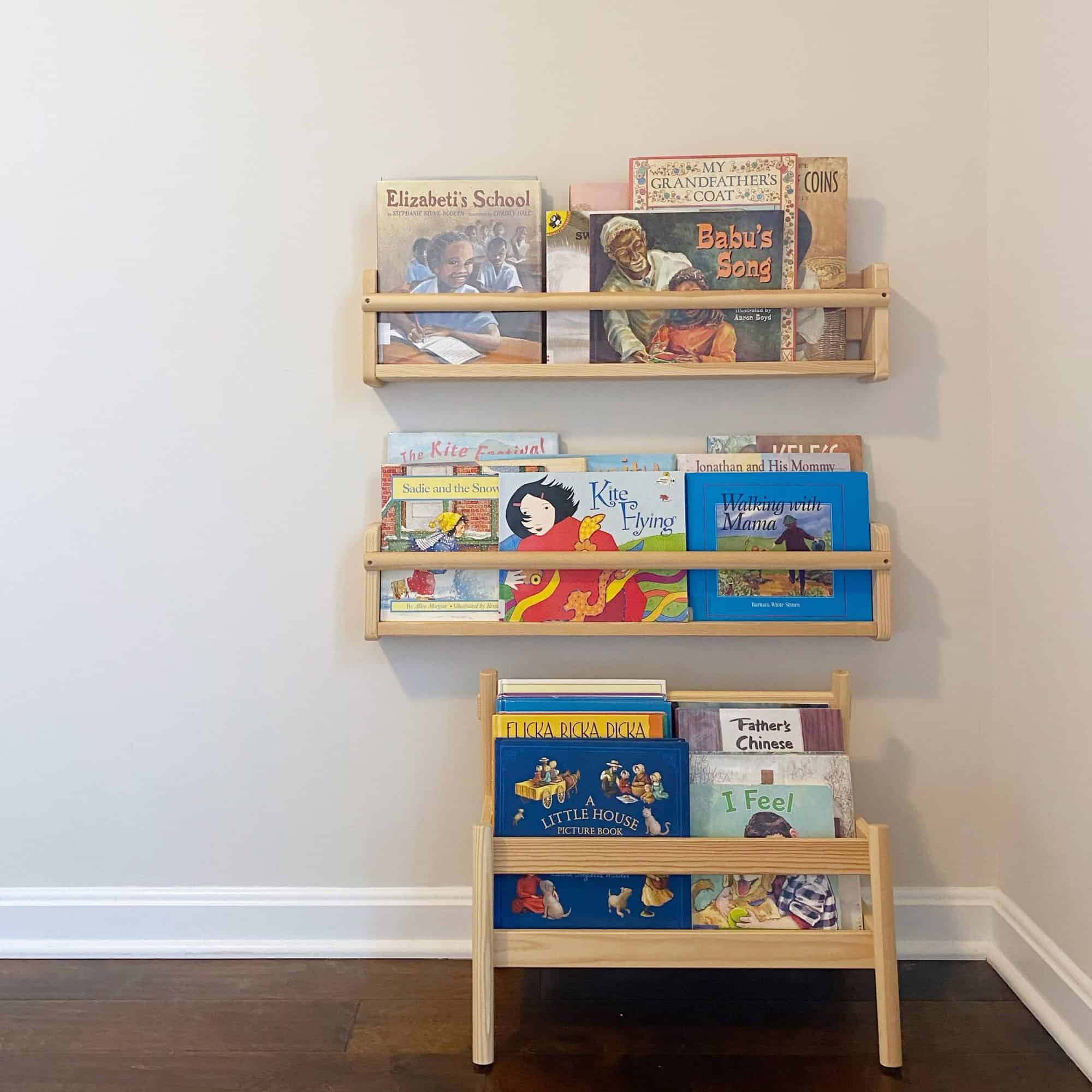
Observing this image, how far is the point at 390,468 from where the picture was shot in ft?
4.91

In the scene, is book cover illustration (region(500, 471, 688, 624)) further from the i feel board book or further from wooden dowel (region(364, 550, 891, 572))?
the i feel board book

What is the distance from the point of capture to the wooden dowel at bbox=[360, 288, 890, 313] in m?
1.42

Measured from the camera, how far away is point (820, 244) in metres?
1.46

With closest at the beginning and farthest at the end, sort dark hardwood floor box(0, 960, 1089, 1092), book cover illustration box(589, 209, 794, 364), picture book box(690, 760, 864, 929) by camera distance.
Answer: dark hardwood floor box(0, 960, 1089, 1092), picture book box(690, 760, 864, 929), book cover illustration box(589, 209, 794, 364)

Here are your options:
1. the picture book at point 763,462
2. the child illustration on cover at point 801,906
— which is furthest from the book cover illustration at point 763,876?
the picture book at point 763,462

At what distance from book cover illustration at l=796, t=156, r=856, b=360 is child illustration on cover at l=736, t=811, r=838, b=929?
0.76 metres

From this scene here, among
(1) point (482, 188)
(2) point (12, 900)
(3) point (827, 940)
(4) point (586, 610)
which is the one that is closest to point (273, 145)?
(1) point (482, 188)

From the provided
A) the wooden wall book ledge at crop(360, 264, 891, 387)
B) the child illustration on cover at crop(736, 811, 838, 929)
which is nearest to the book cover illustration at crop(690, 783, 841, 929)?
the child illustration on cover at crop(736, 811, 838, 929)

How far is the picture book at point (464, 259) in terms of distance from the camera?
146 cm

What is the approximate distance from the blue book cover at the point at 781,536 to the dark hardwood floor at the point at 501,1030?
0.58 m

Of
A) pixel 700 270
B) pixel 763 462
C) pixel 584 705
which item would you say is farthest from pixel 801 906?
pixel 700 270

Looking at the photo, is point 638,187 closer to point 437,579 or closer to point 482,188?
point 482,188

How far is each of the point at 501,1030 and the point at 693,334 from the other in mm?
1080

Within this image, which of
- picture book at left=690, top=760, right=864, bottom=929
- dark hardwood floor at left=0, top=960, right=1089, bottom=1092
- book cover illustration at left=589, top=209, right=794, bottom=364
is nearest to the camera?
dark hardwood floor at left=0, top=960, right=1089, bottom=1092
